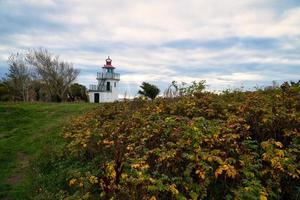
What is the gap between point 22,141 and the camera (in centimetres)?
1430

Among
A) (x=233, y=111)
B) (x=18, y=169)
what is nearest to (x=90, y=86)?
(x=18, y=169)

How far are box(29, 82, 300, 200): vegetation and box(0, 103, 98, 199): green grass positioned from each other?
0.80m

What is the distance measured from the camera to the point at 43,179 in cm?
815

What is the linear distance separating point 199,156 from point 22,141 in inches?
421

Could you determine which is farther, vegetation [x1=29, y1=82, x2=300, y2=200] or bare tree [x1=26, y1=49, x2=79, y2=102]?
bare tree [x1=26, y1=49, x2=79, y2=102]

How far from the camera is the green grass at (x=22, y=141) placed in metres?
8.59

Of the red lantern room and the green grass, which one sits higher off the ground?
the red lantern room

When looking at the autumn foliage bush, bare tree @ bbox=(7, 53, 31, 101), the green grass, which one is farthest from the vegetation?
bare tree @ bbox=(7, 53, 31, 101)

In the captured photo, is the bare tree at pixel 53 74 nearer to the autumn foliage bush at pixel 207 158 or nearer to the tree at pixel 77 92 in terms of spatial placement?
the tree at pixel 77 92

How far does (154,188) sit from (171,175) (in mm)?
845

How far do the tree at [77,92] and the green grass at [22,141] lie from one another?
30.0 meters

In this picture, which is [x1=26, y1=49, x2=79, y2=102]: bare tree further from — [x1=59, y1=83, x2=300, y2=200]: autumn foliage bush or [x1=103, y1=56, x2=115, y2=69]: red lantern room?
[x1=59, y1=83, x2=300, y2=200]: autumn foliage bush

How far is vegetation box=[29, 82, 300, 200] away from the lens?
4.89 m

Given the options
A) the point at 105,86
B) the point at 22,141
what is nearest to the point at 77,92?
the point at 105,86
